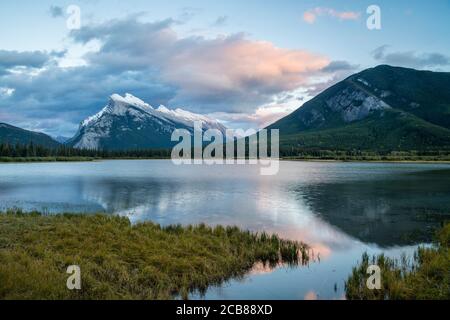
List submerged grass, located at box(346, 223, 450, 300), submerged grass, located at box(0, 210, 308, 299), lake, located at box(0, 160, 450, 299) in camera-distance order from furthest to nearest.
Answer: lake, located at box(0, 160, 450, 299)
submerged grass, located at box(346, 223, 450, 300)
submerged grass, located at box(0, 210, 308, 299)

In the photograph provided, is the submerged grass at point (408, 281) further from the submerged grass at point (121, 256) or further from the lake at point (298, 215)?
the submerged grass at point (121, 256)

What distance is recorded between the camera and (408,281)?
18.6 meters

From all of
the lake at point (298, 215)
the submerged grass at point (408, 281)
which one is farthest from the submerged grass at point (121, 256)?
the submerged grass at point (408, 281)

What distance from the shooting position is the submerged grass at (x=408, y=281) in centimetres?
1734

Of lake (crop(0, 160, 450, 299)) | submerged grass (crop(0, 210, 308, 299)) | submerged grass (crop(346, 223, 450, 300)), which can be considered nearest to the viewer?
submerged grass (crop(0, 210, 308, 299))

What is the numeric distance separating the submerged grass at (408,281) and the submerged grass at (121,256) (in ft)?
18.3

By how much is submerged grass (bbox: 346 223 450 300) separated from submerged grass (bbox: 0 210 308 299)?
18.3ft

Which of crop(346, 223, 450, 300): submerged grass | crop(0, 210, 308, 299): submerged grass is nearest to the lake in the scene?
crop(346, 223, 450, 300): submerged grass

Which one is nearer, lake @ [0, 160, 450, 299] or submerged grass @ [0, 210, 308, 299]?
submerged grass @ [0, 210, 308, 299]

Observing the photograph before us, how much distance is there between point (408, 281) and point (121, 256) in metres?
15.5

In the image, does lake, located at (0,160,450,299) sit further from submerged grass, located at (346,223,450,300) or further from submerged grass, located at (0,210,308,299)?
submerged grass, located at (0,210,308,299)

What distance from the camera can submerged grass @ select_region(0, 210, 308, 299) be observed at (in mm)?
16312
